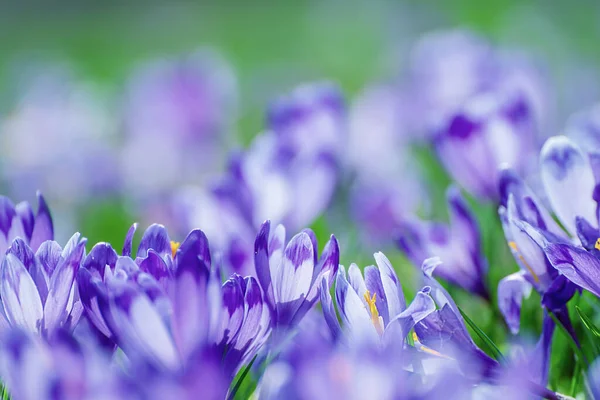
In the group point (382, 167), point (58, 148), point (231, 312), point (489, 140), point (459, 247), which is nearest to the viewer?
point (231, 312)

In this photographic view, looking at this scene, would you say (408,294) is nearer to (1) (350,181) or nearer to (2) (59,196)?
(1) (350,181)

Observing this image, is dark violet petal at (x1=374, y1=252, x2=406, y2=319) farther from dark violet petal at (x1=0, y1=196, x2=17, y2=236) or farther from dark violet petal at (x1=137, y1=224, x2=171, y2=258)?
dark violet petal at (x1=0, y1=196, x2=17, y2=236)

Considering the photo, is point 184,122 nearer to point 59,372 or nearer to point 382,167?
point 382,167

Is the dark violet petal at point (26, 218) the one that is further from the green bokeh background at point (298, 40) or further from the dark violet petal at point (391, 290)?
the green bokeh background at point (298, 40)

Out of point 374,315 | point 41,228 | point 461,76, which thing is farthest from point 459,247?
point 461,76

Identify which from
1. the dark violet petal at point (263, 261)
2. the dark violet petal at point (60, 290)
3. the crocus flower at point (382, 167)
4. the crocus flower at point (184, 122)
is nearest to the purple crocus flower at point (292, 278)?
the dark violet petal at point (263, 261)

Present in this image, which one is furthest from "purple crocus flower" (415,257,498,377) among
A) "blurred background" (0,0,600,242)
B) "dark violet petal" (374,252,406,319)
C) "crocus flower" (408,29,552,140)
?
"blurred background" (0,0,600,242)
